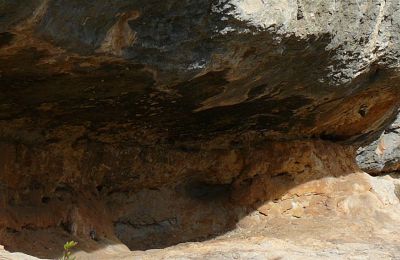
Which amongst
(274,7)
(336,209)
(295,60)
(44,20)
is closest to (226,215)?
(336,209)

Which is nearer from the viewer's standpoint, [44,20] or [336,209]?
[44,20]

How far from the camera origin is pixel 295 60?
470cm

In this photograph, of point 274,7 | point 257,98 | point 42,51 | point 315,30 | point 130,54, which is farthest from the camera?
point 257,98

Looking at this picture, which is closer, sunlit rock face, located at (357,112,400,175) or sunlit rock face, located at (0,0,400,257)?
sunlit rock face, located at (0,0,400,257)

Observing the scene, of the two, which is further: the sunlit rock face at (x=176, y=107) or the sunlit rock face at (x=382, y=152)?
the sunlit rock face at (x=382, y=152)

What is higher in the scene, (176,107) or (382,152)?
(176,107)

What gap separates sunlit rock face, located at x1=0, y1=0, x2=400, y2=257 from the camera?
3719 millimetres

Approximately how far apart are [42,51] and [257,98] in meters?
2.11

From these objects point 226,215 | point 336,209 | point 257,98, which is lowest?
point 226,215

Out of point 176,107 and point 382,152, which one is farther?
point 382,152

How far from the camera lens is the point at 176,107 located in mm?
4992

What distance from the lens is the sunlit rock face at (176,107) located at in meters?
3.72

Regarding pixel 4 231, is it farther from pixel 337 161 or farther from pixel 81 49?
pixel 337 161

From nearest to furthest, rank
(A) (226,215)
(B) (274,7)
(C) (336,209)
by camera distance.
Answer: (B) (274,7) → (C) (336,209) → (A) (226,215)
